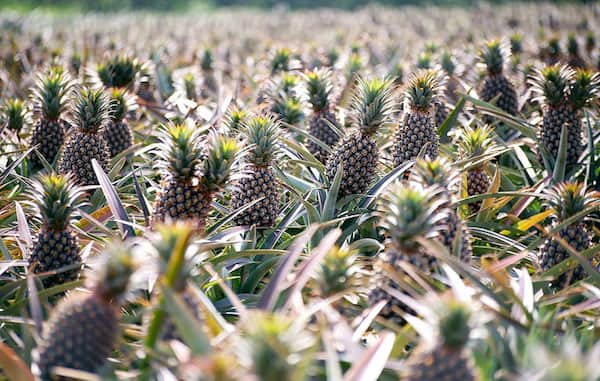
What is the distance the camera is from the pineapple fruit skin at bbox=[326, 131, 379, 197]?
8.77 ft

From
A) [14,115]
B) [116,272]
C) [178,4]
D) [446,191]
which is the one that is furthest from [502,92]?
[178,4]

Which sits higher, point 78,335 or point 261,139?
point 261,139

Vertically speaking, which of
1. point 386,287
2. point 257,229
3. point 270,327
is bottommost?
point 257,229

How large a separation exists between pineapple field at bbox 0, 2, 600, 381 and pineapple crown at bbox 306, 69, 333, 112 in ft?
0.04

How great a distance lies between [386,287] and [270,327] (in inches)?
24.7

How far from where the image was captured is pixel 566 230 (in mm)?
2203

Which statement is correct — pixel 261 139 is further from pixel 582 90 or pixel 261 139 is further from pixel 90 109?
pixel 582 90

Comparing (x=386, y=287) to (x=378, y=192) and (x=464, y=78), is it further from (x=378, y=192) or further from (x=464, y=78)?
(x=464, y=78)

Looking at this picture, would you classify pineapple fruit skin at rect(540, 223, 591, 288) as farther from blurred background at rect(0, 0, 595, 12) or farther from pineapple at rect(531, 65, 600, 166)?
blurred background at rect(0, 0, 595, 12)

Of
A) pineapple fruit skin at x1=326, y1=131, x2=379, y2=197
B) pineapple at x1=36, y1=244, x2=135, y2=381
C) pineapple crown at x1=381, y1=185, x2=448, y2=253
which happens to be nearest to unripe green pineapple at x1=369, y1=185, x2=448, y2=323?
pineapple crown at x1=381, y1=185, x2=448, y2=253

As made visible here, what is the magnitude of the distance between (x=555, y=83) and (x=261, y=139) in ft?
5.36

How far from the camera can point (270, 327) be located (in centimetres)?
114

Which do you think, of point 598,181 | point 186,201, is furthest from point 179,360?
point 598,181

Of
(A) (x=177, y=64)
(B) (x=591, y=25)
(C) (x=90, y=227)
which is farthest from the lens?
(B) (x=591, y=25)
